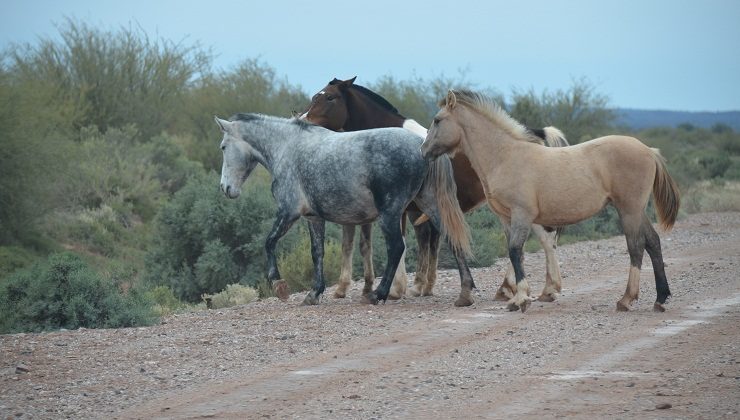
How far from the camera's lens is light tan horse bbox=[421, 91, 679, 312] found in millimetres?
11891

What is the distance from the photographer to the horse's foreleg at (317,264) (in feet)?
43.5

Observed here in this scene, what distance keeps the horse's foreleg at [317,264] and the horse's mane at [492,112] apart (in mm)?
2043

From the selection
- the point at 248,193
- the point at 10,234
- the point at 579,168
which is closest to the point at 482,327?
the point at 579,168

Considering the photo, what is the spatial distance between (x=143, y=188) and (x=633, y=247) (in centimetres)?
2087

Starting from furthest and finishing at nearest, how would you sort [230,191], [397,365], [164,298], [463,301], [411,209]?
[164,298] < [411,209] < [230,191] < [463,301] < [397,365]

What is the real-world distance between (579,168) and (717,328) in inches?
88.9

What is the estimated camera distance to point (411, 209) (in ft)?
45.6

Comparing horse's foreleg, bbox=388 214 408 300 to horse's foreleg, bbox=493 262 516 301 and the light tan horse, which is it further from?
the light tan horse

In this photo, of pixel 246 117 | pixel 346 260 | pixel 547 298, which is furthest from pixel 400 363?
pixel 246 117

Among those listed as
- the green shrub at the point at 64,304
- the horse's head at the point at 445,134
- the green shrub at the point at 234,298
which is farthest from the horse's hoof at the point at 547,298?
the green shrub at the point at 64,304

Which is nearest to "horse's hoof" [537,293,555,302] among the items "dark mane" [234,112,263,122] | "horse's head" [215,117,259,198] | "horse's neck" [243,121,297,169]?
"horse's neck" [243,121,297,169]

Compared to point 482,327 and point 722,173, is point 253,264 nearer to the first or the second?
point 482,327

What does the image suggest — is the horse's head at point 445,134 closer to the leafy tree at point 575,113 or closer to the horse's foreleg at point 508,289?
the horse's foreleg at point 508,289

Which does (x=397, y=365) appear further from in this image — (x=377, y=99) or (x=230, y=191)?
(x=377, y=99)
